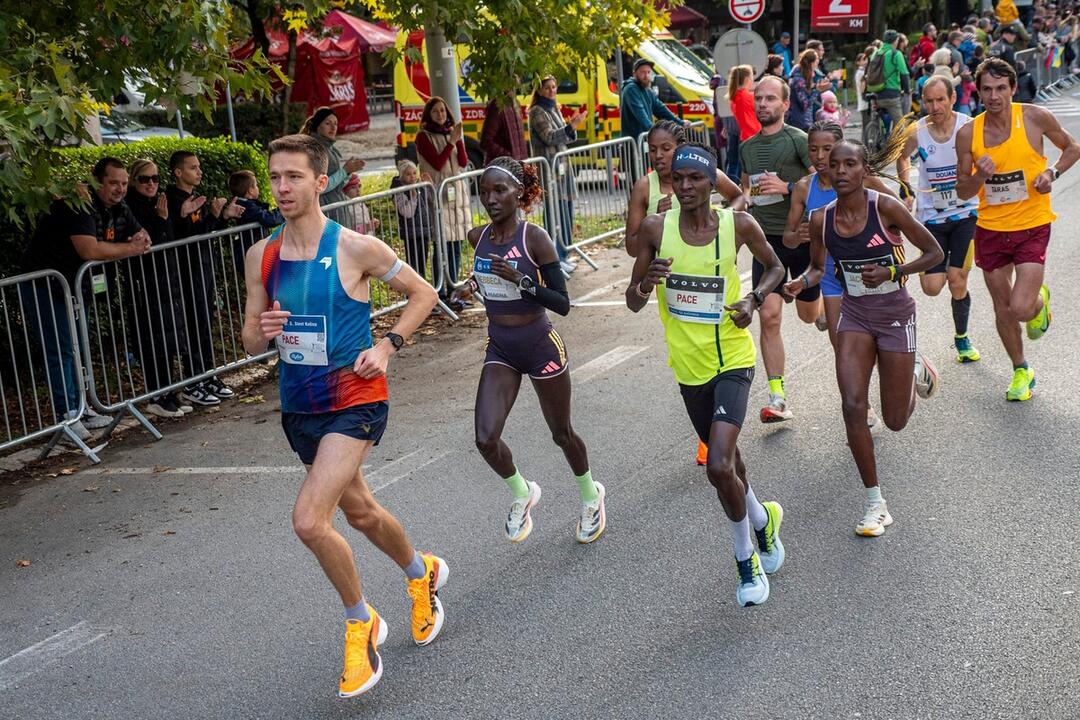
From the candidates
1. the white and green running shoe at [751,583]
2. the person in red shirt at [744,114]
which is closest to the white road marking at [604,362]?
the white and green running shoe at [751,583]

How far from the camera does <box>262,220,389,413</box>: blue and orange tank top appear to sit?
481 centimetres

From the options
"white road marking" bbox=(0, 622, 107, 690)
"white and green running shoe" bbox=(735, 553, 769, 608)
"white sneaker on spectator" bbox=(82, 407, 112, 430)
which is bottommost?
"white sneaker on spectator" bbox=(82, 407, 112, 430)

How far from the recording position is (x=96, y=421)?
8836 mm

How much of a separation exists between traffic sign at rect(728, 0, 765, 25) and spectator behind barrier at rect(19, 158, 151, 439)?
11.8 metres

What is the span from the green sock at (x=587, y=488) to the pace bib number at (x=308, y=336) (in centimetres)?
176

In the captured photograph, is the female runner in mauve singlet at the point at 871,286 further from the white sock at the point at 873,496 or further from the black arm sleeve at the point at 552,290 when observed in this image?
the black arm sleeve at the point at 552,290

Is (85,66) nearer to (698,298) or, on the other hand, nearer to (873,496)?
(698,298)

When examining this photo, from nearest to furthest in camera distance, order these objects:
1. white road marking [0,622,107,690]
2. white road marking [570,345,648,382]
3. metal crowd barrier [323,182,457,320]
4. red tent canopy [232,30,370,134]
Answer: white road marking [0,622,107,690] < white road marking [570,345,648,382] < metal crowd barrier [323,182,457,320] < red tent canopy [232,30,370,134]

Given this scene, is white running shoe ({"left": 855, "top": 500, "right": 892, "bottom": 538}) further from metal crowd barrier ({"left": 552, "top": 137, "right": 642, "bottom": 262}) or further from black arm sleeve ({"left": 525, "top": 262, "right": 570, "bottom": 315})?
metal crowd barrier ({"left": 552, "top": 137, "right": 642, "bottom": 262})

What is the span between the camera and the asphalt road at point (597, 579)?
467 centimetres

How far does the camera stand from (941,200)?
8.37m

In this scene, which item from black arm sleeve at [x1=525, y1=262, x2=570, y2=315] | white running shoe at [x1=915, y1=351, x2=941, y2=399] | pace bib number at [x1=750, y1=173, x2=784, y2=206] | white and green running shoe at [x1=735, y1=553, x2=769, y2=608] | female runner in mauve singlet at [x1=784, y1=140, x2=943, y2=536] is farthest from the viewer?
pace bib number at [x1=750, y1=173, x2=784, y2=206]

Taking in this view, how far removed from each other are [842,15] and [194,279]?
50.5ft

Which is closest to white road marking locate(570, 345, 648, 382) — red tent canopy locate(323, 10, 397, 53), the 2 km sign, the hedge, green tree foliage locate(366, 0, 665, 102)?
the hedge
